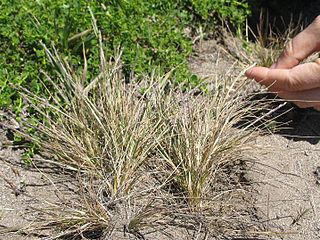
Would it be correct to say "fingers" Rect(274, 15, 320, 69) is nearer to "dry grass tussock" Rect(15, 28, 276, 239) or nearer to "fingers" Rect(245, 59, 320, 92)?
"fingers" Rect(245, 59, 320, 92)

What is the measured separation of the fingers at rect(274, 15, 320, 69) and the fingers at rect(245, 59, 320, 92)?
0.11 metres

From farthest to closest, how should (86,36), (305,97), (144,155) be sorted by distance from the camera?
(86,36) → (305,97) → (144,155)

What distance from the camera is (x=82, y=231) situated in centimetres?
242

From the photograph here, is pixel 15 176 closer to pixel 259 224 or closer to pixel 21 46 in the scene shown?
pixel 21 46

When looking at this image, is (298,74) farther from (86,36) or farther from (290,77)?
(86,36)

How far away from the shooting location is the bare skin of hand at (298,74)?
9.05 ft

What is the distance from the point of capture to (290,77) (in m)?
2.79

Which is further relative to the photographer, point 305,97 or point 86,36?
point 86,36

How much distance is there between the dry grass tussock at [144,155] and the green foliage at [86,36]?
0.13m

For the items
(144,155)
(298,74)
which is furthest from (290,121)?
(144,155)

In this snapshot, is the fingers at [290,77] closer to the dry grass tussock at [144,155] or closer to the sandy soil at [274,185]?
the dry grass tussock at [144,155]

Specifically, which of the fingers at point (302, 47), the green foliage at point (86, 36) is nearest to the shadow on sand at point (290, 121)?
the fingers at point (302, 47)

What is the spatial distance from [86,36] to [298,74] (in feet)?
3.41

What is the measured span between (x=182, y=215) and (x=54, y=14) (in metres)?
1.25
